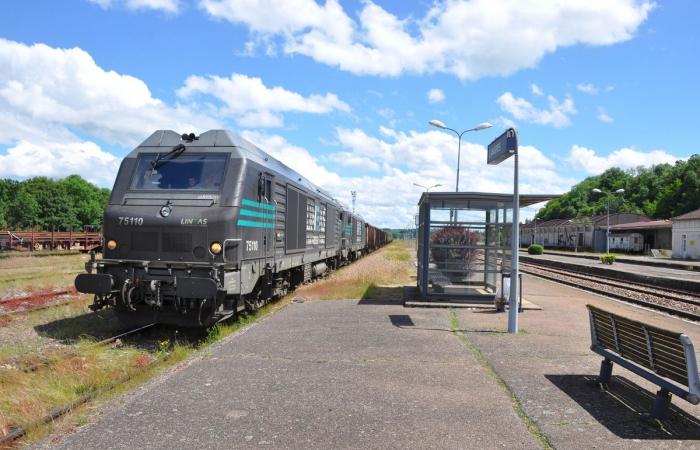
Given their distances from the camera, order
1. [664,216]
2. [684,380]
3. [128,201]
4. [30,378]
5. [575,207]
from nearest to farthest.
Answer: [684,380] < [30,378] < [128,201] < [664,216] < [575,207]

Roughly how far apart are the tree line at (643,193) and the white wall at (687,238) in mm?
33010

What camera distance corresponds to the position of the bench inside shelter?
4578 mm

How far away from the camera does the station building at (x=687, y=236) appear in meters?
42.6

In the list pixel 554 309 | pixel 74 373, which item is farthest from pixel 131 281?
pixel 554 309

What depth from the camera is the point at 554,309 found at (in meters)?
12.1

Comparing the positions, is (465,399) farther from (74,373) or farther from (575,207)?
(575,207)

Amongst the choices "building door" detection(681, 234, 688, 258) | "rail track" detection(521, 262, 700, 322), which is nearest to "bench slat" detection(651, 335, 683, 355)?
"rail track" detection(521, 262, 700, 322)

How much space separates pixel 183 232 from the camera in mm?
8664

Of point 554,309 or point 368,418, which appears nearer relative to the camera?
point 368,418

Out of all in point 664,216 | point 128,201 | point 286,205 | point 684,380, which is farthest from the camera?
point 664,216

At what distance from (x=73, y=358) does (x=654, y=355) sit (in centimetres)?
693

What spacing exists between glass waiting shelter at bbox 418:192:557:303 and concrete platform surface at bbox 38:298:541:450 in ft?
13.6

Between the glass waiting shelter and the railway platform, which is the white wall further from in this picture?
the railway platform

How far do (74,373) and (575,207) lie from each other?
409 ft
